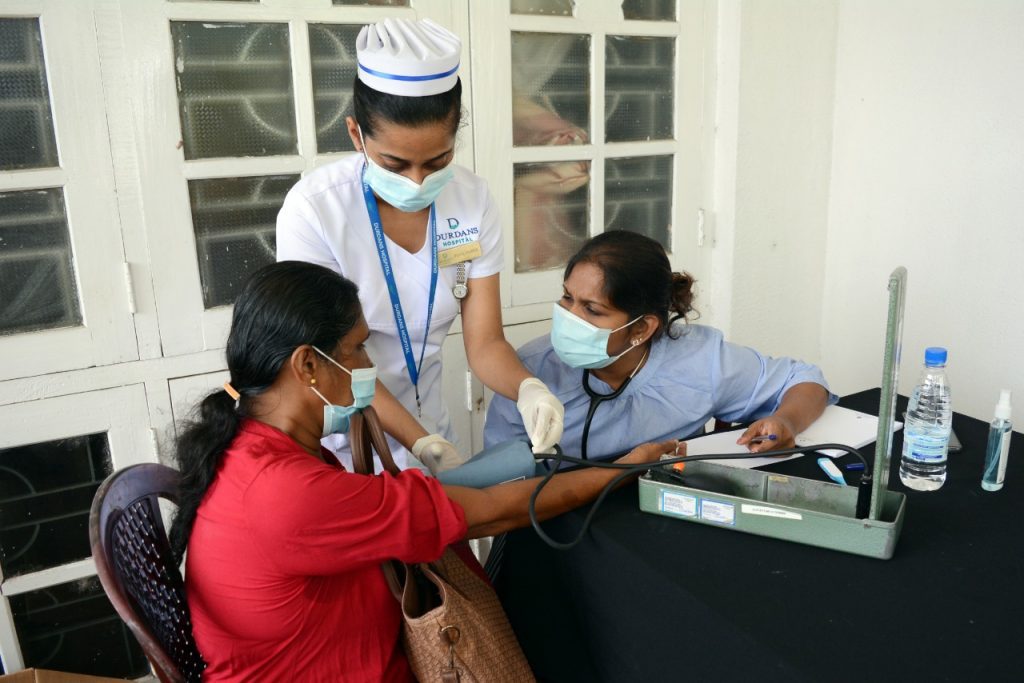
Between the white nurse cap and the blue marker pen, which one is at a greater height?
the white nurse cap

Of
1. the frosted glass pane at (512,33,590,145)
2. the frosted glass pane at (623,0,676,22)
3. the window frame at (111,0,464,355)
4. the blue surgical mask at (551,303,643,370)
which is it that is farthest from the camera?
the frosted glass pane at (623,0,676,22)

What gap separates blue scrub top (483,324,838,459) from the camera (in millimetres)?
1696

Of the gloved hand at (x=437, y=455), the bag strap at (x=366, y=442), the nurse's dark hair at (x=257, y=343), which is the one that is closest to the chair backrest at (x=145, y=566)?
the nurse's dark hair at (x=257, y=343)

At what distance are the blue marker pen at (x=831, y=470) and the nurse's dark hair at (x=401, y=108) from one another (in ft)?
2.95

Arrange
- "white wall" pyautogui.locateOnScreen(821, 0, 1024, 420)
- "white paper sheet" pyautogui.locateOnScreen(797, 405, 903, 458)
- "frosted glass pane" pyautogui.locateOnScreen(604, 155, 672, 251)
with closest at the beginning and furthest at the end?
"white paper sheet" pyautogui.locateOnScreen(797, 405, 903, 458) → "white wall" pyautogui.locateOnScreen(821, 0, 1024, 420) → "frosted glass pane" pyautogui.locateOnScreen(604, 155, 672, 251)

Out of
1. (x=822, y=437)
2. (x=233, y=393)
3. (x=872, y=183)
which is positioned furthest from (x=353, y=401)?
(x=872, y=183)

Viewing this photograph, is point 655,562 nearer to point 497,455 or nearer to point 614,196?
point 497,455

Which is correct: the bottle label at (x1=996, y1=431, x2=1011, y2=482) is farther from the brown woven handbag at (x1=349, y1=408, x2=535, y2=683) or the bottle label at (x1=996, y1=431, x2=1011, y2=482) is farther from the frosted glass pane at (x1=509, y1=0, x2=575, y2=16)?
the frosted glass pane at (x1=509, y1=0, x2=575, y2=16)

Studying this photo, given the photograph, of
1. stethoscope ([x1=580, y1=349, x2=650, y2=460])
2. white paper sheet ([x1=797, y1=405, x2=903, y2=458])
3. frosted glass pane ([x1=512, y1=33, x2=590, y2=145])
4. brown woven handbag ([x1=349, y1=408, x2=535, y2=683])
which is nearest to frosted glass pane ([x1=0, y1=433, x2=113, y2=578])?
brown woven handbag ([x1=349, y1=408, x2=535, y2=683])

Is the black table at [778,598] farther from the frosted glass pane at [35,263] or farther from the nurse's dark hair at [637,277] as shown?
the frosted glass pane at [35,263]

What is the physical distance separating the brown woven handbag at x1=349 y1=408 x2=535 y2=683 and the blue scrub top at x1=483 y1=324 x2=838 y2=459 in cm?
54

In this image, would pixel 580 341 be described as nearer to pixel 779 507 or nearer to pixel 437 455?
pixel 437 455

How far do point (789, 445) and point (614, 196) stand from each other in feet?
4.25

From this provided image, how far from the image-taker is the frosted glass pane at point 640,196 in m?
2.58
